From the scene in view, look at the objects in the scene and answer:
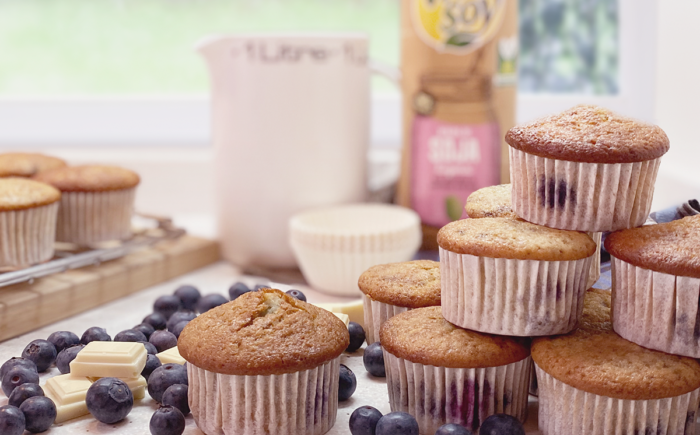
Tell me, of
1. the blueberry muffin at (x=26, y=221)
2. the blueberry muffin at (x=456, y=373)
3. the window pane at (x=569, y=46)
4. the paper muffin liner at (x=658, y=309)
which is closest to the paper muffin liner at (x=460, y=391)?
the blueberry muffin at (x=456, y=373)

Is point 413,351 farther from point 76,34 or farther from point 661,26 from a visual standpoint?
point 76,34

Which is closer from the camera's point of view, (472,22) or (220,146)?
(472,22)

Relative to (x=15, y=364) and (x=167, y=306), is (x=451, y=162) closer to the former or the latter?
(x=167, y=306)

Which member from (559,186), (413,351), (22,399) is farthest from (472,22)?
(22,399)

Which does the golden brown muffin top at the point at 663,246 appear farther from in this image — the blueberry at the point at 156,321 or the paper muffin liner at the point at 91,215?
the paper muffin liner at the point at 91,215

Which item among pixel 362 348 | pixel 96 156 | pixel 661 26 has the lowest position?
pixel 362 348

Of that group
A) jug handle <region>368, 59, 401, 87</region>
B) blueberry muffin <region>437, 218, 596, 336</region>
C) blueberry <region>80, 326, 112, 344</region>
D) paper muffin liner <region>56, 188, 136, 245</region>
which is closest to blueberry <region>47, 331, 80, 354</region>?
blueberry <region>80, 326, 112, 344</region>
